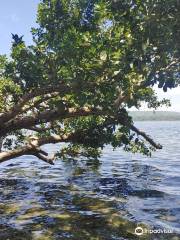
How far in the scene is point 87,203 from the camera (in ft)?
68.9

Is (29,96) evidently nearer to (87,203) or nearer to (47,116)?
(47,116)

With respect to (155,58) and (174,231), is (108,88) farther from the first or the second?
(174,231)

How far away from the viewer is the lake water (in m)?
15.6

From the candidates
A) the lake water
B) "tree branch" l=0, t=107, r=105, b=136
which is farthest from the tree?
the lake water

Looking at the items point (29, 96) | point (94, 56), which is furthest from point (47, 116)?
point (94, 56)

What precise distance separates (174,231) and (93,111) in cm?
683

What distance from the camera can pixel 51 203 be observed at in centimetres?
2117

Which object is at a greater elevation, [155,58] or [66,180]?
→ [155,58]

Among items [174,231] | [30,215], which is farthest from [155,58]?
[30,215]

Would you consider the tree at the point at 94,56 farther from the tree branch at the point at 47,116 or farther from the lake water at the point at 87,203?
the lake water at the point at 87,203

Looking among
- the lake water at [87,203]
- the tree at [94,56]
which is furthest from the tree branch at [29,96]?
the lake water at [87,203]

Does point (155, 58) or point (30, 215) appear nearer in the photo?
point (155, 58)

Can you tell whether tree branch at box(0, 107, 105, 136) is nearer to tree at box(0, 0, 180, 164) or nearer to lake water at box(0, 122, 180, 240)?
tree at box(0, 0, 180, 164)

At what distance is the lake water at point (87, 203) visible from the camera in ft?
51.2
